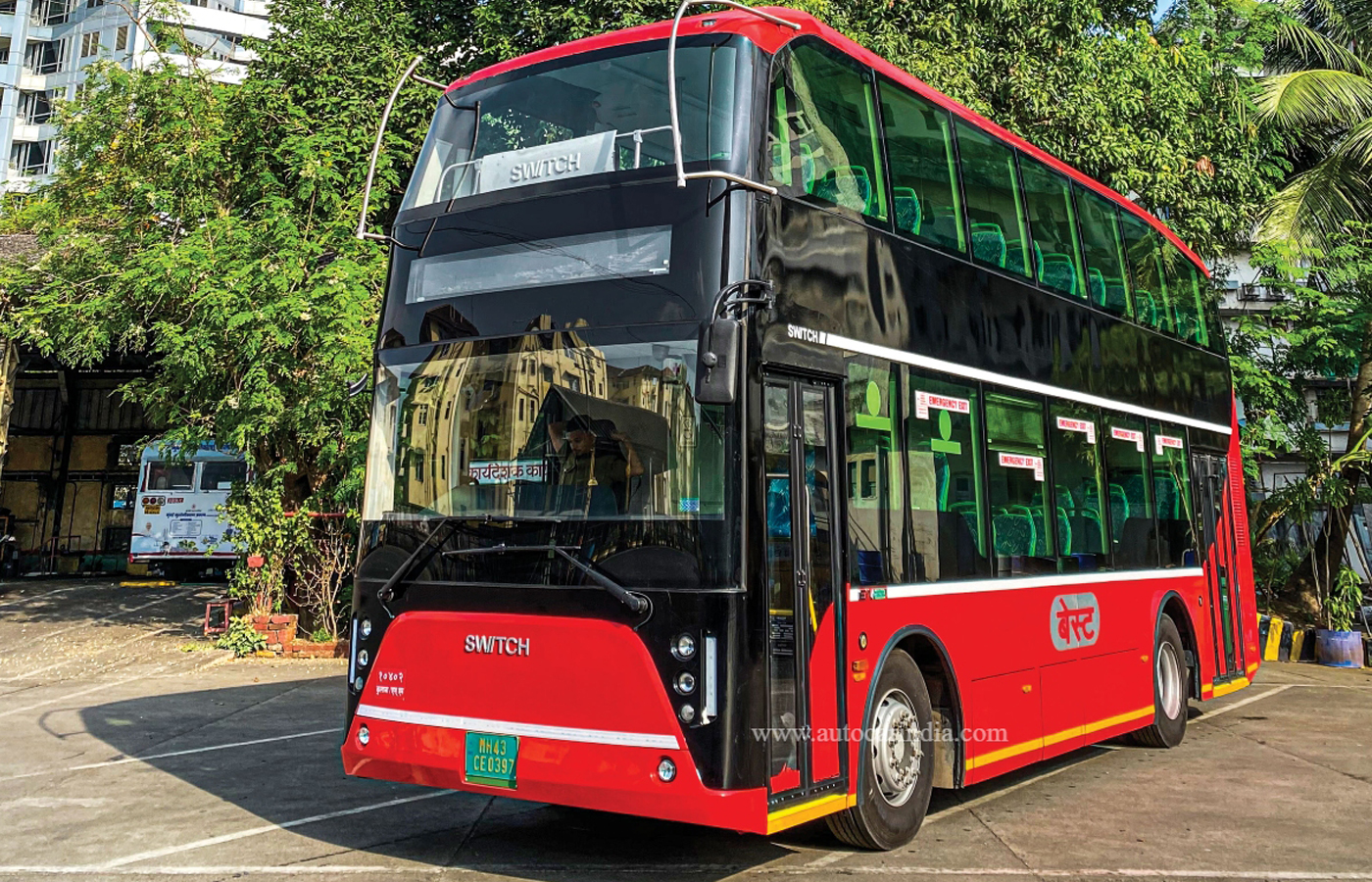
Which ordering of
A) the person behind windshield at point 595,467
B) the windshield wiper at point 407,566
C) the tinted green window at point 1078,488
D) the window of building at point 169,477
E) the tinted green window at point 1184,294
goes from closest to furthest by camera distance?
1. the person behind windshield at point 595,467
2. the windshield wiper at point 407,566
3. the tinted green window at point 1078,488
4. the tinted green window at point 1184,294
5. the window of building at point 169,477

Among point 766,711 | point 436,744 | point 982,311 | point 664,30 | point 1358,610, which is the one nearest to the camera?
point 766,711

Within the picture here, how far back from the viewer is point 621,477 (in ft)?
18.7

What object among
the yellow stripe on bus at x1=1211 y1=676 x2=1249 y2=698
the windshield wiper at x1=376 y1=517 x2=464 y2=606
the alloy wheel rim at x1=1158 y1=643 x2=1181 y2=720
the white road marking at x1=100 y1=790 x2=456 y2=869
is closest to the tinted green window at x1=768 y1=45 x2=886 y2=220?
the windshield wiper at x1=376 y1=517 x2=464 y2=606

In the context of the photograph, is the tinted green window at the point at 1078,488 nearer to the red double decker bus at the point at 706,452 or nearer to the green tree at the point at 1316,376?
the red double decker bus at the point at 706,452

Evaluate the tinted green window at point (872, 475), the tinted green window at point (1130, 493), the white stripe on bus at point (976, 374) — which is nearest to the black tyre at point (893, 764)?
the tinted green window at point (872, 475)

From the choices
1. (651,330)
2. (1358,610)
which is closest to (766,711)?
(651,330)

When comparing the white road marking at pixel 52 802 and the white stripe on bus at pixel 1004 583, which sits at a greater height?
the white stripe on bus at pixel 1004 583

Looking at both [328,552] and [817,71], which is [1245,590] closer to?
[817,71]

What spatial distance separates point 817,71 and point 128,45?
5308cm

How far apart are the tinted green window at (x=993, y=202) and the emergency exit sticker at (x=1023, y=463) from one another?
1.29m

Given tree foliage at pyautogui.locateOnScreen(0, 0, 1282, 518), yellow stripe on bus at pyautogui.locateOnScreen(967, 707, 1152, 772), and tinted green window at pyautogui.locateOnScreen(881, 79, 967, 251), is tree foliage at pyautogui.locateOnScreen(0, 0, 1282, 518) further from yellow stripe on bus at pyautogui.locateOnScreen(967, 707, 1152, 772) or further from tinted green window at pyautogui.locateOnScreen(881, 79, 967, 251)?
yellow stripe on bus at pyautogui.locateOnScreen(967, 707, 1152, 772)

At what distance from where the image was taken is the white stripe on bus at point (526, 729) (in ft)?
17.9

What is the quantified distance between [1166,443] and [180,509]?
25498mm

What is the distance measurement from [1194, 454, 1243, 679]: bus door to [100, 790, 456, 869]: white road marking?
7382mm
